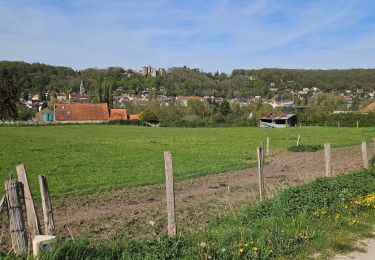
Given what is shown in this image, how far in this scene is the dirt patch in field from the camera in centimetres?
1028

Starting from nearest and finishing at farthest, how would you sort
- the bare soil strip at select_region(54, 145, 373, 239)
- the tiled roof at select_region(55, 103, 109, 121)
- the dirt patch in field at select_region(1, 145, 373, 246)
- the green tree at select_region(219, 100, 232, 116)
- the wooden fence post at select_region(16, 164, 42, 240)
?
the wooden fence post at select_region(16, 164, 42, 240) < the dirt patch in field at select_region(1, 145, 373, 246) < the bare soil strip at select_region(54, 145, 373, 239) < the tiled roof at select_region(55, 103, 109, 121) < the green tree at select_region(219, 100, 232, 116)

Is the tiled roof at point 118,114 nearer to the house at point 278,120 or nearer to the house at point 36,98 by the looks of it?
the house at point 278,120

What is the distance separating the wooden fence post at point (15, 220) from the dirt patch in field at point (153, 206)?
96.7 inches

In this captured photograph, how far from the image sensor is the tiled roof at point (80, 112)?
101 metres

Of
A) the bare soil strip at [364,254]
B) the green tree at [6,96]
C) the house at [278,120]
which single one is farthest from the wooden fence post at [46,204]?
the house at [278,120]

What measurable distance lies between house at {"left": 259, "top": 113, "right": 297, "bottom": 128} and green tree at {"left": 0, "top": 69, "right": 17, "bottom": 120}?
55070 millimetres

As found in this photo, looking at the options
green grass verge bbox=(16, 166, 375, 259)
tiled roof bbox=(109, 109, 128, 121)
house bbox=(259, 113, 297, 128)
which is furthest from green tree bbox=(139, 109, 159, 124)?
green grass verge bbox=(16, 166, 375, 259)

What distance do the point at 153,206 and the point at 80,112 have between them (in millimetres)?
93038

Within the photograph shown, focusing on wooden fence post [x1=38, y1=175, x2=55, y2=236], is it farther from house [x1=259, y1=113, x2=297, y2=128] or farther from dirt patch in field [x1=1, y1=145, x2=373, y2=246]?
house [x1=259, y1=113, x2=297, y2=128]

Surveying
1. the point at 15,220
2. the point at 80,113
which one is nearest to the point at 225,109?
the point at 80,113

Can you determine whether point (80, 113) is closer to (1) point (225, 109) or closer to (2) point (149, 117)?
(2) point (149, 117)

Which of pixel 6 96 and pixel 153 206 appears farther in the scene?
pixel 6 96

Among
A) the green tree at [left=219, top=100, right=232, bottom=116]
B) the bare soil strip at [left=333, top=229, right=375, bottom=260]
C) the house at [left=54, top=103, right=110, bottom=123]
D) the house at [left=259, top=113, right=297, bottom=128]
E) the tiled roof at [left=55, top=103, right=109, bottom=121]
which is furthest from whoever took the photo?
the green tree at [left=219, top=100, right=232, bottom=116]

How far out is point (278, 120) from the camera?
9531cm
